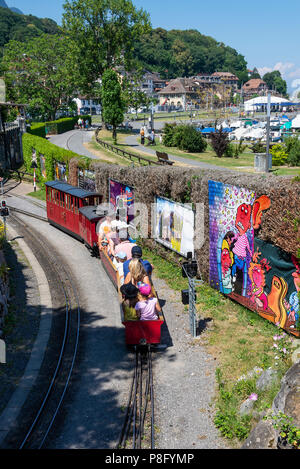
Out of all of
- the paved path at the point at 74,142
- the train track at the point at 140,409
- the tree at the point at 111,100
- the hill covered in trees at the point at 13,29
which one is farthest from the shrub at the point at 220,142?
the hill covered in trees at the point at 13,29

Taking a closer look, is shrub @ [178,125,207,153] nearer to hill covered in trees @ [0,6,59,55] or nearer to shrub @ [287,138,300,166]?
shrub @ [287,138,300,166]

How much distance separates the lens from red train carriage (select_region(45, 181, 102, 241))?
21203 mm

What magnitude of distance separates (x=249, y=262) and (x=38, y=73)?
59.5 m

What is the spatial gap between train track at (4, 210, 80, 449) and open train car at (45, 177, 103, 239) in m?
2.44

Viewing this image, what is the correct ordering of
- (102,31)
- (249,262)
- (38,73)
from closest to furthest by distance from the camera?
(249,262), (102,31), (38,73)

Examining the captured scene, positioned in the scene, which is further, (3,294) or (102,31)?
(102,31)

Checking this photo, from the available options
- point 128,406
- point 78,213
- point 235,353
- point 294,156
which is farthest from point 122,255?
point 294,156

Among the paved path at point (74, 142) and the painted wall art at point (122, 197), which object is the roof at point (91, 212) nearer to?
the painted wall art at point (122, 197)

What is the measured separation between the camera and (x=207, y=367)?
11.2 metres

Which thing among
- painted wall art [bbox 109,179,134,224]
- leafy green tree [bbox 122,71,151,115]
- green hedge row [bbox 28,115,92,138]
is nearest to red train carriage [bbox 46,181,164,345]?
painted wall art [bbox 109,179,134,224]

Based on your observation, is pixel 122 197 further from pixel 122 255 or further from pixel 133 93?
pixel 133 93

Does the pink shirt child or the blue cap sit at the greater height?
the blue cap

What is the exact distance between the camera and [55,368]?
37.6ft

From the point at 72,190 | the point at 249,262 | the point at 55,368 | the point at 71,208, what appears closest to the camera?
the point at 55,368
